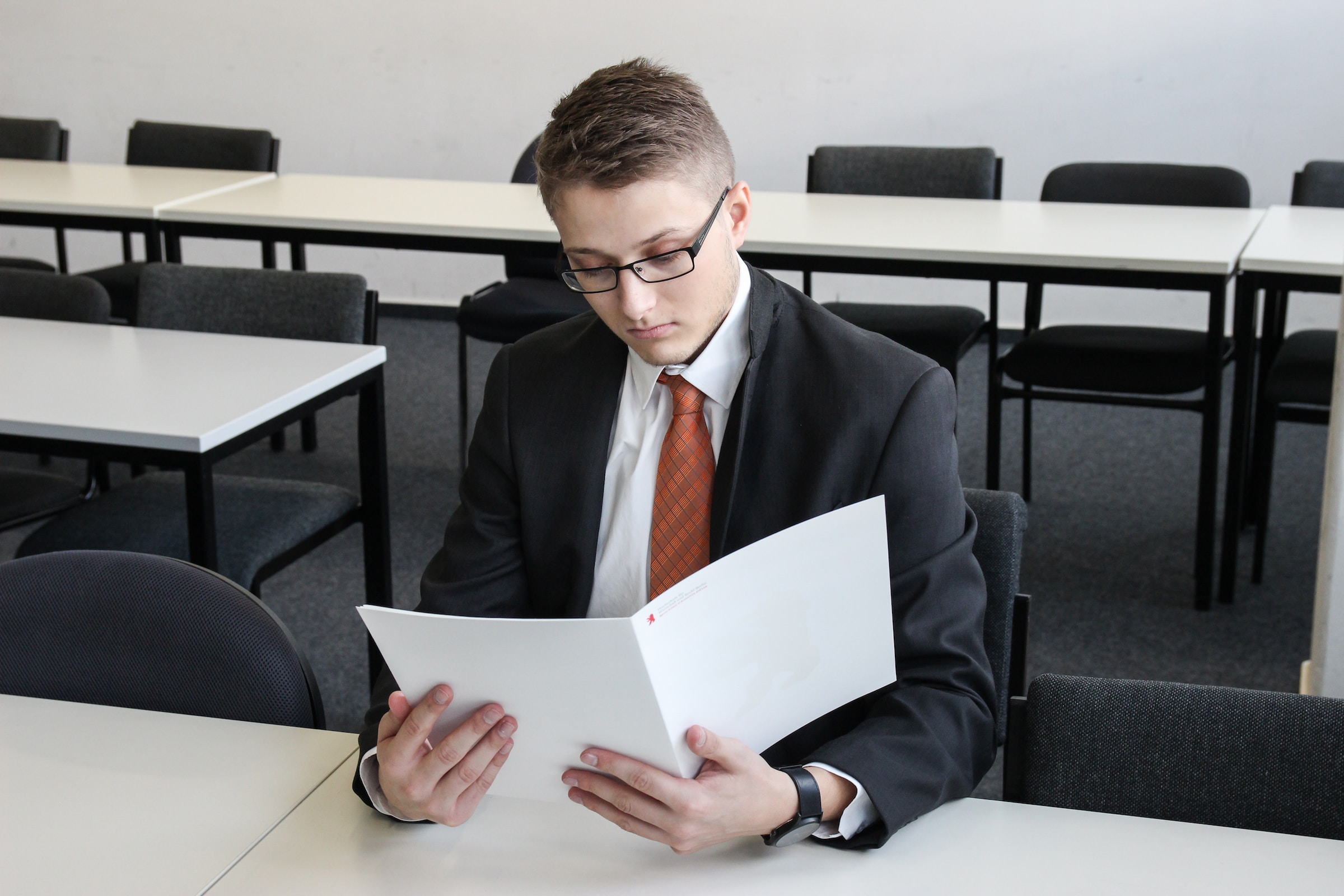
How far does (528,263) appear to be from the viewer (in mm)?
3791

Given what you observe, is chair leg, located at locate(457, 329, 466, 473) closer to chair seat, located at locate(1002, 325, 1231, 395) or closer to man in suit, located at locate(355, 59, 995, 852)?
chair seat, located at locate(1002, 325, 1231, 395)

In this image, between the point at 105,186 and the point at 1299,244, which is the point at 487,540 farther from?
the point at 105,186

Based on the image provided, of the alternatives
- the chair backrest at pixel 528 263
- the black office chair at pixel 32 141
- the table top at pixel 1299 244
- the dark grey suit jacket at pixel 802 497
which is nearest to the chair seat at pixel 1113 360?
the table top at pixel 1299 244

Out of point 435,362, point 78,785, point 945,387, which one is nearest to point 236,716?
point 78,785

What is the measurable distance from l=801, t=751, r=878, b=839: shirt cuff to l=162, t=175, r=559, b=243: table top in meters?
2.28

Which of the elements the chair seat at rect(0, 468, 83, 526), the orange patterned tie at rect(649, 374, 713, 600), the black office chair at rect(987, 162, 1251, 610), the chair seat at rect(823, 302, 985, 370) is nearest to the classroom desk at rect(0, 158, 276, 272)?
the chair seat at rect(0, 468, 83, 526)

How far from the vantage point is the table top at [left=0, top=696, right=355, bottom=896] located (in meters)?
1.00

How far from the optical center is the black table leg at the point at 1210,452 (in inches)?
106

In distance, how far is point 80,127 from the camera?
564 cm

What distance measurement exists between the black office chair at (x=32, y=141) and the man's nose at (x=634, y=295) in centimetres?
376

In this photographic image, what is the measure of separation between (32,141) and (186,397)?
274cm

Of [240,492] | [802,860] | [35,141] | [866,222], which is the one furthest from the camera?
[35,141]

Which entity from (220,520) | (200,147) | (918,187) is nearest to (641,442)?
(220,520)

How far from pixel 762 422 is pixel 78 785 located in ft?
2.28
